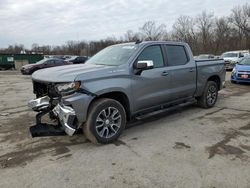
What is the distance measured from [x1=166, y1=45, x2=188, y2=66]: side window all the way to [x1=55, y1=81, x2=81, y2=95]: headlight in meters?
2.51

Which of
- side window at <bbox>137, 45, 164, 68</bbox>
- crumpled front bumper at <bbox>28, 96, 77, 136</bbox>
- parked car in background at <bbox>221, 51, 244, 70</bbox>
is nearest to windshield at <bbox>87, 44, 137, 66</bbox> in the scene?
side window at <bbox>137, 45, 164, 68</bbox>

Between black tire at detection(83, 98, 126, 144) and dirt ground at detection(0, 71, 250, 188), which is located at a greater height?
black tire at detection(83, 98, 126, 144)

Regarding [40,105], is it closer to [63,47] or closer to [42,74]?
[42,74]

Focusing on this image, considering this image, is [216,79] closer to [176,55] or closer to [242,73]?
[176,55]

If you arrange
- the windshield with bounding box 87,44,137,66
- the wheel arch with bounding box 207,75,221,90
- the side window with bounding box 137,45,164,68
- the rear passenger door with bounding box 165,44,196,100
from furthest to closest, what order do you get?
the wheel arch with bounding box 207,75,221,90
the rear passenger door with bounding box 165,44,196,100
the side window with bounding box 137,45,164,68
the windshield with bounding box 87,44,137,66

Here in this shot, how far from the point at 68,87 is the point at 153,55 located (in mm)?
2181

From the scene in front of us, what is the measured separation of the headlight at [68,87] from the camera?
4449 mm

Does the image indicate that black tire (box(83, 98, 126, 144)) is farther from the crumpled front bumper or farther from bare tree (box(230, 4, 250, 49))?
bare tree (box(230, 4, 250, 49))

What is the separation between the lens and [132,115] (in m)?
5.46

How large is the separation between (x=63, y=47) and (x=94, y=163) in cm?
9216

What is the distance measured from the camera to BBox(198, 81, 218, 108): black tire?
743 centimetres

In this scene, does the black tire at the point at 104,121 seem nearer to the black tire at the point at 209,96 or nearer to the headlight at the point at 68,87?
the headlight at the point at 68,87

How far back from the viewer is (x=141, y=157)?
4.33 meters

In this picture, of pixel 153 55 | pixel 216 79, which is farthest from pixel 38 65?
pixel 153 55
